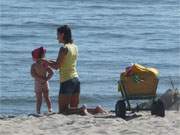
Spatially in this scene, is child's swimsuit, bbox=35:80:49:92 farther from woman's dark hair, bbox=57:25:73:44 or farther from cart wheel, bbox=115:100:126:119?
cart wheel, bbox=115:100:126:119

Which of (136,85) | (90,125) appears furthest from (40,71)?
(90,125)

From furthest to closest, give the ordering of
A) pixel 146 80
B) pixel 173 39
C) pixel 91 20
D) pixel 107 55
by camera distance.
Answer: pixel 91 20 < pixel 173 39 < pixel 107 55 < pixel 146 80

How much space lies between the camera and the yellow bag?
11305 millimetres

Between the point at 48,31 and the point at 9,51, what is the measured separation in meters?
5.32

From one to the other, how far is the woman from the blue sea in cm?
410

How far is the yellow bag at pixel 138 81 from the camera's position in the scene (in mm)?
11305

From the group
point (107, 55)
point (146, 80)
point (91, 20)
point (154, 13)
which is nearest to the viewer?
point (146, 80)

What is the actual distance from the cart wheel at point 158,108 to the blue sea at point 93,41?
441 centimetres

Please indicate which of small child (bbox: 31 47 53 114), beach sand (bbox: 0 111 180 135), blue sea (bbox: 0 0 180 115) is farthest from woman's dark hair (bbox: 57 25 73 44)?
blue sea (bbox: 0 0 180 115)

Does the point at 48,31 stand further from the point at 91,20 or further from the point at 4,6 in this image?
the point at 4,6

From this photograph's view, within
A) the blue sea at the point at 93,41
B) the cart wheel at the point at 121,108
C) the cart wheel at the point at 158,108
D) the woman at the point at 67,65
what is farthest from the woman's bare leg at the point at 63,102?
the blue sea at the point at 93,41

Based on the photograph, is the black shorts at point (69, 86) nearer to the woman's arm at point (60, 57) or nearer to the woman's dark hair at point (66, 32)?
the woman's arm at point (60, 57)

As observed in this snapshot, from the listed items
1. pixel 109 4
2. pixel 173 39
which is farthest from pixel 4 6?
pixel 173 39

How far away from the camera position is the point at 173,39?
2684cm
